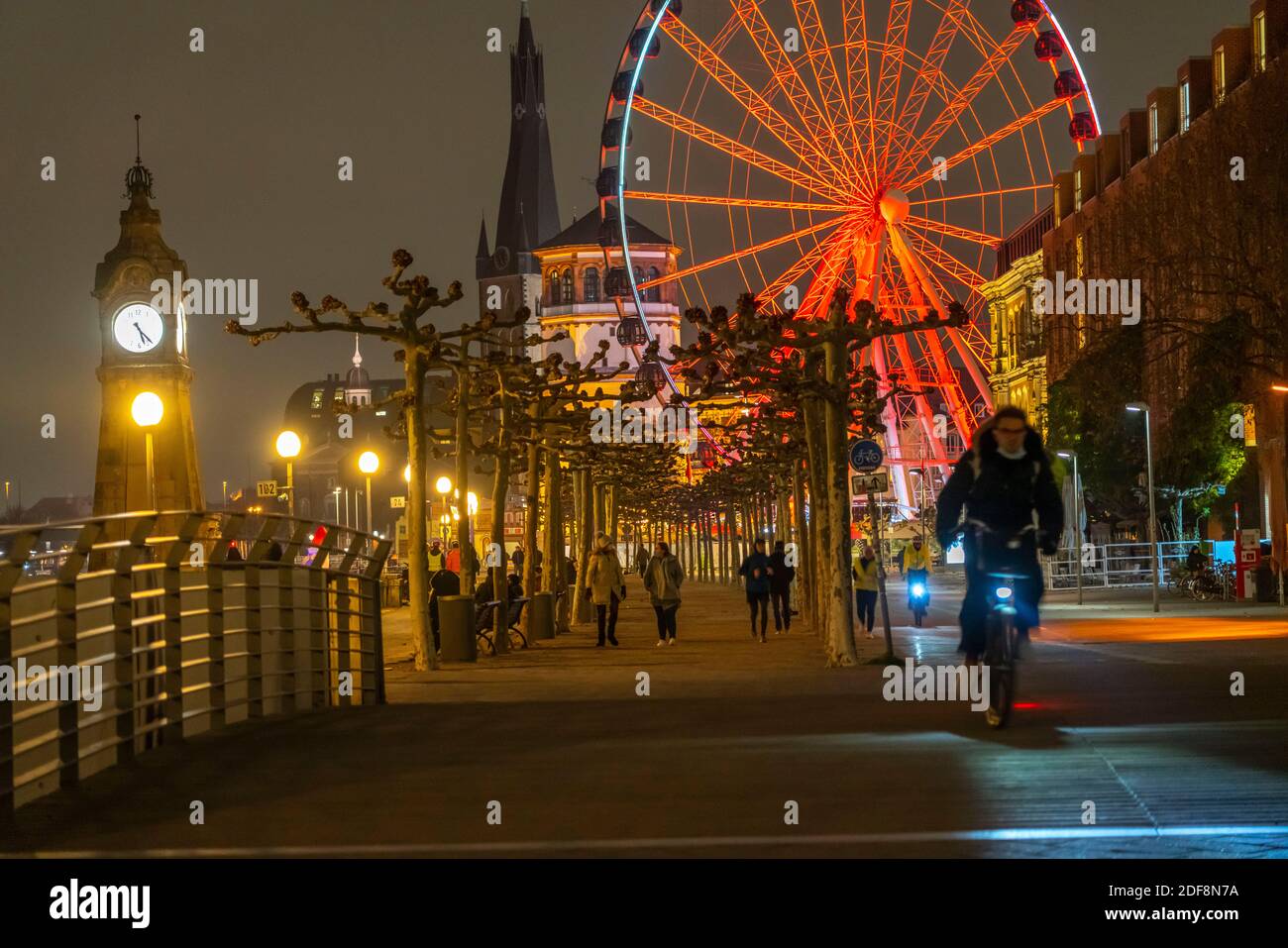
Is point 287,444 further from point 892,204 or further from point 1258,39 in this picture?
point 1258,39

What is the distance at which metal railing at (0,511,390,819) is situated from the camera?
11.4 meters

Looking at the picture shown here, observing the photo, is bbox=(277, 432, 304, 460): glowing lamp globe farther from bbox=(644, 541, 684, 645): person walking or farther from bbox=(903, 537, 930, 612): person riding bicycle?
bbox=(903, 537, 930, 612): person riding bicycle

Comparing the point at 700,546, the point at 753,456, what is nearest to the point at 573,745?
the point at 753,456

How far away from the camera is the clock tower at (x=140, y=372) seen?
111312 mm

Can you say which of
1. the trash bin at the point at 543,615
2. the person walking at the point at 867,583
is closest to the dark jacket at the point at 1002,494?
the person walking at the point at 867,583

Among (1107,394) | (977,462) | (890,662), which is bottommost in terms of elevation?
(890,662)

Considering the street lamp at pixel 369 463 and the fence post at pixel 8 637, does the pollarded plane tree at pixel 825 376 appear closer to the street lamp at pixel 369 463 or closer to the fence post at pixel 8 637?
the street lamp at pixel 369 463

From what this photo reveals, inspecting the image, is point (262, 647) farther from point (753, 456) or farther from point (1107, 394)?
point (753, 456)

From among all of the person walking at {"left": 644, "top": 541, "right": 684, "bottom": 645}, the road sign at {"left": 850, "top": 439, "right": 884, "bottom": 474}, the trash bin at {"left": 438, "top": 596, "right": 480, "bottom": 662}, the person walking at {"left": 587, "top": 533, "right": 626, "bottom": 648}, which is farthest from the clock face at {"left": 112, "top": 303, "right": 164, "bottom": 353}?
the road sign at {"left": 850, "top": 439, "right": 884, "bottom": 474}

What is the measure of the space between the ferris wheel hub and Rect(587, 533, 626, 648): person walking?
1477cm

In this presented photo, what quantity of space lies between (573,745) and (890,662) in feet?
44.4

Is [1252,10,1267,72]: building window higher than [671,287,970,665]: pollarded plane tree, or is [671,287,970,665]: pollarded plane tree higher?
[1252,10,1267,72]: building window

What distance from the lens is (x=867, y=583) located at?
36.4 meters
